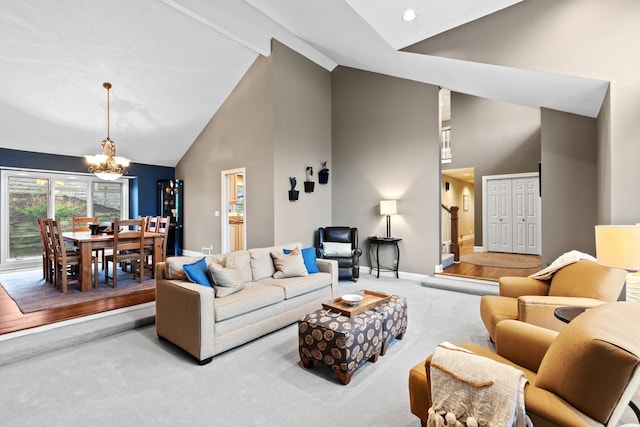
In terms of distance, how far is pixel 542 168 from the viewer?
4426 mm

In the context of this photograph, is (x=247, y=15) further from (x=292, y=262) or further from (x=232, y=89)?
(x=292, y=262)

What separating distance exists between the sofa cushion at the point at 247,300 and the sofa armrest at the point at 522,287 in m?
2.30

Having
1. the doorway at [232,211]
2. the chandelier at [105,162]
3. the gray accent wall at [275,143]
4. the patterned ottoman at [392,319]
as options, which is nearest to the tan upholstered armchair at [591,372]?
the patterned ottoman at [392,319]

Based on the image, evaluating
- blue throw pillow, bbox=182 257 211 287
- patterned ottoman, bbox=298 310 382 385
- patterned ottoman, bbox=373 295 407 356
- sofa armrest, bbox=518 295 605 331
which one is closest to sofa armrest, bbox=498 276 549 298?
sofa armrest, bbox=518 295 605 331

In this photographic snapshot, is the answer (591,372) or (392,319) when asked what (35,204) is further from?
(591,372)

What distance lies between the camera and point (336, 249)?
18.6 ft

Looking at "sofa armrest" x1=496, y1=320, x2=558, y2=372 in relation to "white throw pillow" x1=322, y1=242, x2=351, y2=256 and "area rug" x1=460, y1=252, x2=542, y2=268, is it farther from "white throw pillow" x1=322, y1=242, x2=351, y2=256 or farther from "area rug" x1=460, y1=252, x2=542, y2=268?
"area rug" x1=460, y1=252, x2=542, y2=268

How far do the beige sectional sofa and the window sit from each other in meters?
5.13

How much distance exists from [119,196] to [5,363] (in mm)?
5820

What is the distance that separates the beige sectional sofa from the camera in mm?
2566

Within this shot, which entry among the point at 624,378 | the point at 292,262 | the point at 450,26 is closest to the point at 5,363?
the point at 292,262

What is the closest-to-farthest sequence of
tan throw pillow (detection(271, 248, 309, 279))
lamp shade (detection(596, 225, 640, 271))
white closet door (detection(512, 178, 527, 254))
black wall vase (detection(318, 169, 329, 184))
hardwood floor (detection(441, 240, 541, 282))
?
lamp shade (detection(596, 225, 640, 271)) → tan throw pillow (detection(271, 248, 309, 279)) → hardwood floor (detection(441, 240, 541, 282)) → black wall vase (detection(318, 169, 329, 184)) → white closet door (detection(512, 178, 527, 254))

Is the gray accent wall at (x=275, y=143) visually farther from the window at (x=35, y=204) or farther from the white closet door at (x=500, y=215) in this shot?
the white closet door at (x=500, y=215)

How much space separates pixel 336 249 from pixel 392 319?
2.96 m
